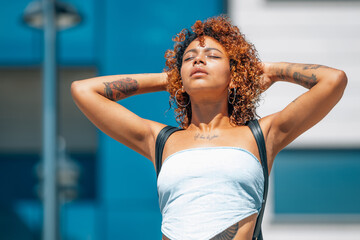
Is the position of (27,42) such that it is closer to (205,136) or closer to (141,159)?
(141,159)

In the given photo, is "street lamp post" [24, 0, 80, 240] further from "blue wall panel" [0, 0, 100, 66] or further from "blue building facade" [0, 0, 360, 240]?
"blue wall panel" [0, 0, 100, 66]

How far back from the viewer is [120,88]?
8.45 ft

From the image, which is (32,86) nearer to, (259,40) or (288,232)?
(259,40)

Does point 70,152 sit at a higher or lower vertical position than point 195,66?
lower

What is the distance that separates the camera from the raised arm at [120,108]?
2389mm

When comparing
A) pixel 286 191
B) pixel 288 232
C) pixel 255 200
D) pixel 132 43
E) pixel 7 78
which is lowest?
pixel 288 232

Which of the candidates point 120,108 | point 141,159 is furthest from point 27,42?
point 120,108

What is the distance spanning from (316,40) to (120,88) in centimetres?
461

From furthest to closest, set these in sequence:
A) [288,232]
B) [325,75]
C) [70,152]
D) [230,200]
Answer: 1. [70,152]
2. [288,232]
3. [325,75]
4. [230,200]

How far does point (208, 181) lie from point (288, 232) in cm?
470

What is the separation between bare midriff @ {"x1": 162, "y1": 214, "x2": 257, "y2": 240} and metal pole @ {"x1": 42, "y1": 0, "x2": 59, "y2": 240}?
10.4 ft

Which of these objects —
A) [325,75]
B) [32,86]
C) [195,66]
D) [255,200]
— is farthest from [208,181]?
[32,86]

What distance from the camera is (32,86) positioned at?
805cm

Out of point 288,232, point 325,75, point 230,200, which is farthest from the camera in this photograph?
point 288,232
